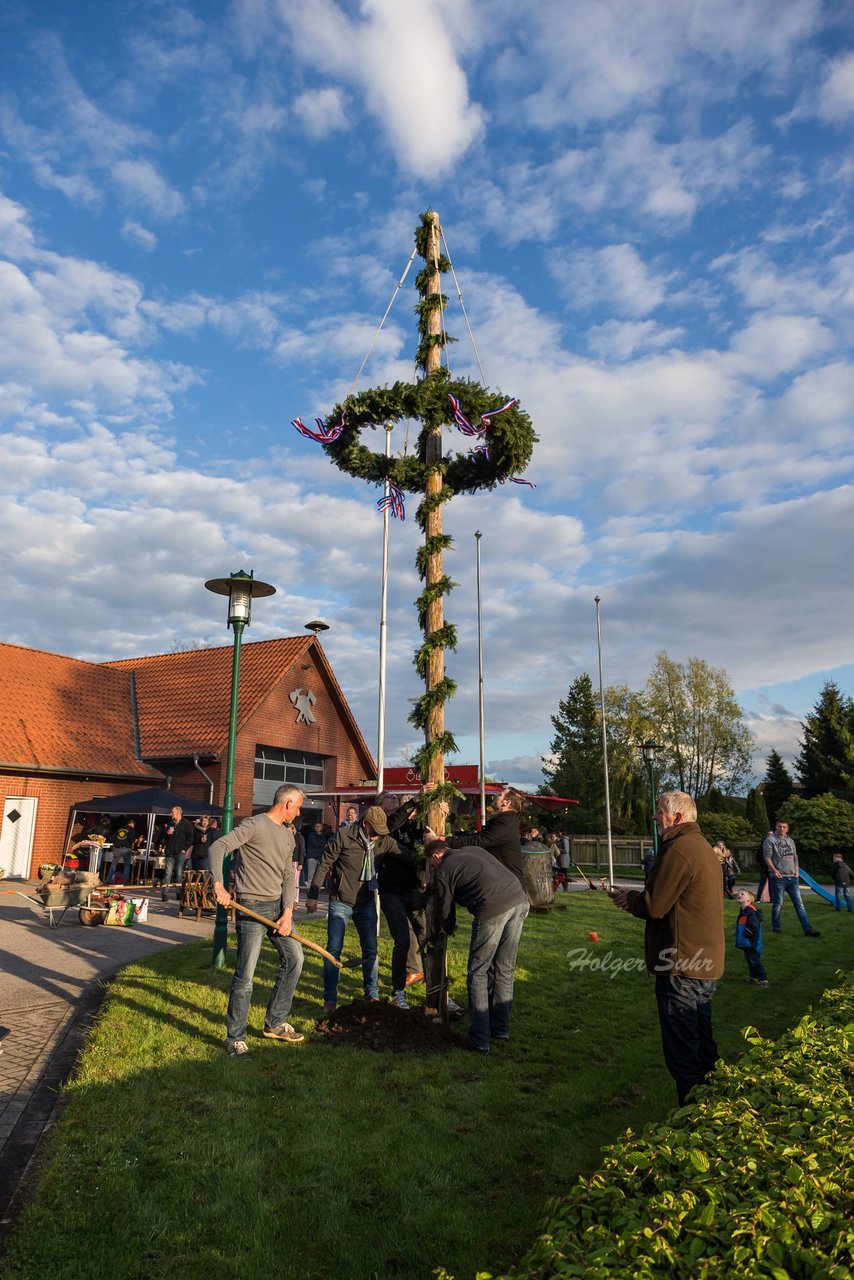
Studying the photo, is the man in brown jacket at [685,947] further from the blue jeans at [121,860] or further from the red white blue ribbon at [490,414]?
the blue jeans at [121,860]

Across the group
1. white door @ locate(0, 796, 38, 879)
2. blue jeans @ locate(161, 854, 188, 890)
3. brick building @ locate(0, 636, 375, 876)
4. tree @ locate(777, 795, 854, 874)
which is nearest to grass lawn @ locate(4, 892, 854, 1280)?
blue jeans @ locate(161, 854, 188, 890)

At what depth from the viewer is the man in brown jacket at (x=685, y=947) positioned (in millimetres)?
4941

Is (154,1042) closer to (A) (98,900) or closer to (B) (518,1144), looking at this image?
(B) (518,1144)

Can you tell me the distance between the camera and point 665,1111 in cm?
545

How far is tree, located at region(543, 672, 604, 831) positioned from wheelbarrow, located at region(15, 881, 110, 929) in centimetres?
3346

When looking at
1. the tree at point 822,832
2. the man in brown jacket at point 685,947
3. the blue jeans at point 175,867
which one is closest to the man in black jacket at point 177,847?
the blue jeans at point 175,867

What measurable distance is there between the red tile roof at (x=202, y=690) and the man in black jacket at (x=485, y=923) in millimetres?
18236

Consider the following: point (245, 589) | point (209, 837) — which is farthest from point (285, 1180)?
point (209, 837)

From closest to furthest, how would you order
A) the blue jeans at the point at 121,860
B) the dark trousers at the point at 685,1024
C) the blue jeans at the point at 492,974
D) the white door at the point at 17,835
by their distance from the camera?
the dark trousers at the point at 685,1024, the blue jeans at the point at 492,974, the blue jeans at the point at 121,860, the white door at the point at 17,835

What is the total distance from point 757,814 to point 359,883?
37.0 m

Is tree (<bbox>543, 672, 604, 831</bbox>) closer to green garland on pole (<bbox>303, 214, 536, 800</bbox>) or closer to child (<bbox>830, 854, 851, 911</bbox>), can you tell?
child (<bbox>830, 854, 851, 911</bbox>)

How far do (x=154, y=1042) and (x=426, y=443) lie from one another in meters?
7.05

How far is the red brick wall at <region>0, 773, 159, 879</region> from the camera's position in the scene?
21.5 metres

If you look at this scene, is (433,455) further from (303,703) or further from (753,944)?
(303,703)
